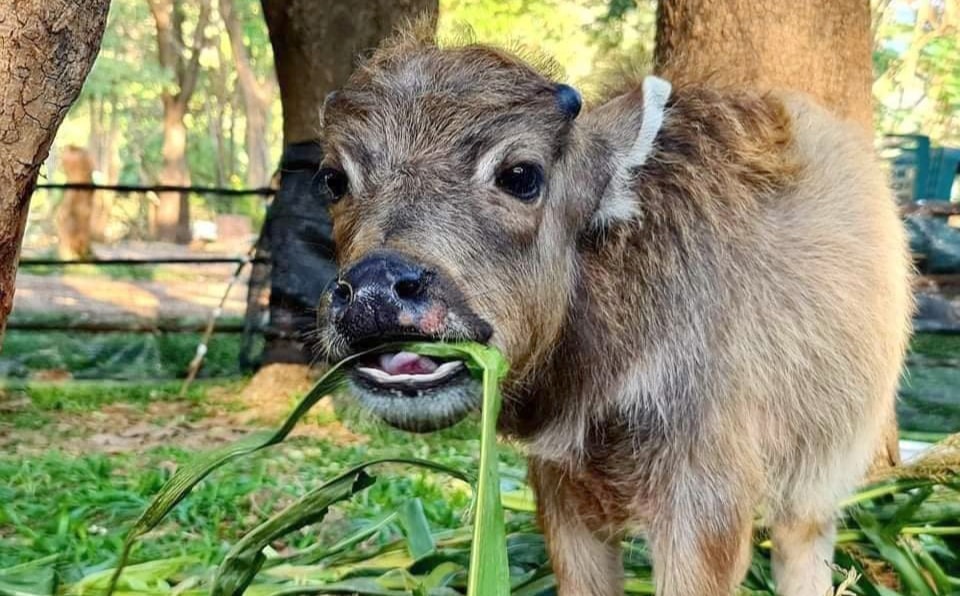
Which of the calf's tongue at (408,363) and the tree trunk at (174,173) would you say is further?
the tree trunk at (174,173)

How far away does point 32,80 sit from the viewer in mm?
2391

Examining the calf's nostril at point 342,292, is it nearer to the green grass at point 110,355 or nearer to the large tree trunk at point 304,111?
the large tree trunk at point 304,111

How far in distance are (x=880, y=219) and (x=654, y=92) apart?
0.87 m

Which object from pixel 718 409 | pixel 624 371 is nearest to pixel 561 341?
pixel 624 371

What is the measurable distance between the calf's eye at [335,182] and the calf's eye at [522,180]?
0.39m

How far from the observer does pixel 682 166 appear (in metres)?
2.89

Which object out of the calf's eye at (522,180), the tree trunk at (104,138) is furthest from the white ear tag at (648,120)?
the tree trunk at (104,138)

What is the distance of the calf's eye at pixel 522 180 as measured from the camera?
252 centimetres

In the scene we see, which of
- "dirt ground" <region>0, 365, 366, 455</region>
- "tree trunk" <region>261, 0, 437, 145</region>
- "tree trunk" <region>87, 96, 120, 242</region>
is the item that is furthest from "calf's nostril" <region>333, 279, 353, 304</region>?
"tree trunk" <region>87, 96, 120, 242</region>

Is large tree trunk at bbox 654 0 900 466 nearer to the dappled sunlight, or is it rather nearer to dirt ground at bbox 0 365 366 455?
dirt ground at bbox 0 365 366 455

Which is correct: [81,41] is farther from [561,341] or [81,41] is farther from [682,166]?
[682,166]

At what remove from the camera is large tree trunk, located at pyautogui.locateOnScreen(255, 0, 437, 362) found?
7715 mm

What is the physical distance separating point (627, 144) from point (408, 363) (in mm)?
978

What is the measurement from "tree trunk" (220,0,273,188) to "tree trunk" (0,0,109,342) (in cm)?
2508
